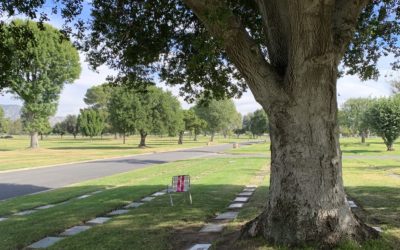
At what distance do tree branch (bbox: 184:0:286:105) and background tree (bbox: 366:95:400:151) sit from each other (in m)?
40.0

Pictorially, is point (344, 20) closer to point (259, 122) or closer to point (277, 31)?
point (277, 31)

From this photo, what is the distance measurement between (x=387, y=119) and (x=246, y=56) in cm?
4054

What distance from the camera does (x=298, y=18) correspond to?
645cm

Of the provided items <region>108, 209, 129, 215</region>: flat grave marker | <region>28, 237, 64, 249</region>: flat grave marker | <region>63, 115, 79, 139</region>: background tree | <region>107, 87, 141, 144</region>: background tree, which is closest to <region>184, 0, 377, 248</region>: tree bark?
<region>28, 237, 64, 249</region>: flat grave marker

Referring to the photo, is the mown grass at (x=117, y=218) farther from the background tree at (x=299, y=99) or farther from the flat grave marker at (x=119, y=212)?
the background tree at (x=299, y=99)

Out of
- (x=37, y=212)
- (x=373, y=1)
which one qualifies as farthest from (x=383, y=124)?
(x=37, y=212)

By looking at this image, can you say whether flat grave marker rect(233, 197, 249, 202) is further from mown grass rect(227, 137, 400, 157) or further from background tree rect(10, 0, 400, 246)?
mown grass rect(227, 137, 400, 157)

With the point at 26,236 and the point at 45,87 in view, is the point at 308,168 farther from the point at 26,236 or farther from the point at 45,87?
the point at 45,87

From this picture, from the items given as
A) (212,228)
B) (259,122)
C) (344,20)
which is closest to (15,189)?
(212,228)

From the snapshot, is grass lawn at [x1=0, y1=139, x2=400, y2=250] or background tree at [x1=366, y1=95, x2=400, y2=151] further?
background tree at [x1=366, y1=95, x2=400, y2=151]

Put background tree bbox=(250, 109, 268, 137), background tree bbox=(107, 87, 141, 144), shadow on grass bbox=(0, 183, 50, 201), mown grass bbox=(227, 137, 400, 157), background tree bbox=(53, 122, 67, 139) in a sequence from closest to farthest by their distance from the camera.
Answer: shadow on grass bbox=(0, 183, 50, 201) < mown grass bbox=(227, 137, 400, 157) < background tree bbox=(107, 87, 141, 144) < background tree bbox=(250, 109, 268, 137) < background tree bbox=(53, 122, 67, 139)

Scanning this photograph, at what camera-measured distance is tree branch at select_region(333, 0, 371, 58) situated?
6836mm

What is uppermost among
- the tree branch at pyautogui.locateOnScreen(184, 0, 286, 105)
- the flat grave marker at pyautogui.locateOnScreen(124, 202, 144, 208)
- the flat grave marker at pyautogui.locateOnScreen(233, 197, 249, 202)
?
the tree branch at pyautogui.locateOnScreen(184, 0, 286, 105)

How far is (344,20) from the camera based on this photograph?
273 inches
